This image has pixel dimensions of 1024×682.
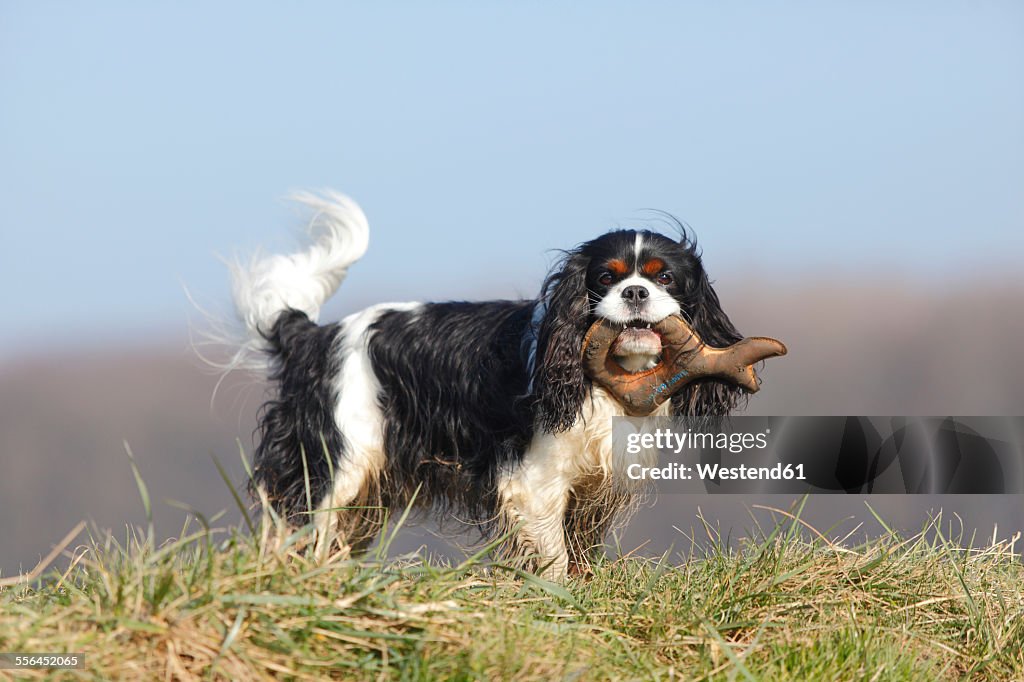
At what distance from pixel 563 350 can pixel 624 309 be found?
12.7 inches

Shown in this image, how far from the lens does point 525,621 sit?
3059 millimetres

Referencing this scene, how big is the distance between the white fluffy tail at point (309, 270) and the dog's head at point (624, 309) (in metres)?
1.43

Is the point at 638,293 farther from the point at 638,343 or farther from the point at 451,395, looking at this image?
the point at 451,395

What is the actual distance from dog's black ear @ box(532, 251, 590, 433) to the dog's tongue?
0.16m

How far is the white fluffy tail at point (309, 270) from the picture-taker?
5.83 metres

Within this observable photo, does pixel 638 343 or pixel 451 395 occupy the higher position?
pixel 638 343

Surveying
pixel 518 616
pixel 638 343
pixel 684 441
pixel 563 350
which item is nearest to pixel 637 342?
pixel 638 343

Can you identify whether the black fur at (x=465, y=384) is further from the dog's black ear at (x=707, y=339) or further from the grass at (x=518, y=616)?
the grass at (x=518, y=616)

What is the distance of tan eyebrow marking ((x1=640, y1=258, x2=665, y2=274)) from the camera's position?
4594 mm

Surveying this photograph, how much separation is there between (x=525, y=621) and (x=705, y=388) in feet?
6.83

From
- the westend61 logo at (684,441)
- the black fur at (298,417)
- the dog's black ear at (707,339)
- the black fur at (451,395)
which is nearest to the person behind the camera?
the dog's black ear at (707,339)

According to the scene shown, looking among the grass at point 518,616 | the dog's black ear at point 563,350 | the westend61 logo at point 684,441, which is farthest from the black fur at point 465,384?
the grass at point 518,616

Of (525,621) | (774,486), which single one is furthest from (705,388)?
(525,621)

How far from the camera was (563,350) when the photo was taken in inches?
183
